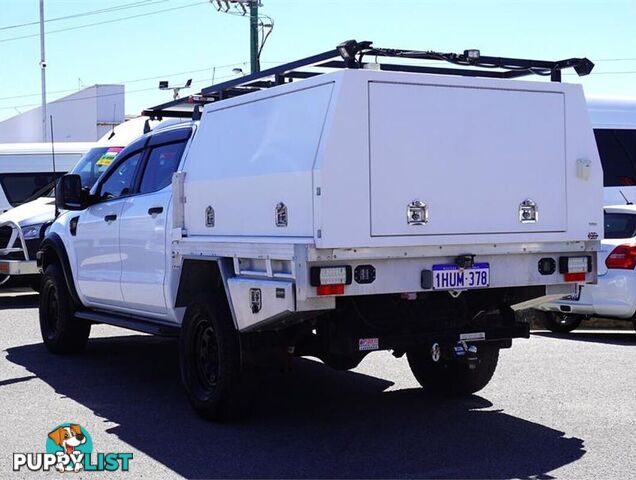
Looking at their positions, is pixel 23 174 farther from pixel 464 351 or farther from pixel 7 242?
pixel 464 351

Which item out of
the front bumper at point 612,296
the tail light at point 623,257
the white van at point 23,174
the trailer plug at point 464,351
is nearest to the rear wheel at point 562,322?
the front bumper at point 612,296

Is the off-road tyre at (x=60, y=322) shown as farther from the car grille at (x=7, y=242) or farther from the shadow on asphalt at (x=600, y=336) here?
the shadow on asphalt at (x=600, y=336)

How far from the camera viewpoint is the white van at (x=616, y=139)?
1738 centimetres

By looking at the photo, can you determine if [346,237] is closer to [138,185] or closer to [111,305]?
[138,185]

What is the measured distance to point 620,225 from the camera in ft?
38.0

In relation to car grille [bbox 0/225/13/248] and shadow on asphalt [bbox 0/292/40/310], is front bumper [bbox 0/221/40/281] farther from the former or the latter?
shadow on asphalt [bbox 0/292/40/310]

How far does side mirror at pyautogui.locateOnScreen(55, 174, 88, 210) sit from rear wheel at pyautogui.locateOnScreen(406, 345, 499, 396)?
12.1 feet

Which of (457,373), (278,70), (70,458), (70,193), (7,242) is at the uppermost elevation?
(278,70)

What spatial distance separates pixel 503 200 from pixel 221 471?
8.57 ft

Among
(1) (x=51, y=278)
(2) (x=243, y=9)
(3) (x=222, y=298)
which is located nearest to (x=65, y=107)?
(2) (x=243, y=9)

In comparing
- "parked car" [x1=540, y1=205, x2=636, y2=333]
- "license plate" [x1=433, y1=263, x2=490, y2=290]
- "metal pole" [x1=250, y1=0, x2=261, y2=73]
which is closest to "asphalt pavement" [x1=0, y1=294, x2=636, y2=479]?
"parked car" [x1=540, y1=205, x2=636, y2=333]

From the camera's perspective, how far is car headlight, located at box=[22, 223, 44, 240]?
15383mm

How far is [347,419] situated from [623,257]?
5.02 metres

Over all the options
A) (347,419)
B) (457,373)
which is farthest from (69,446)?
(457,373)
